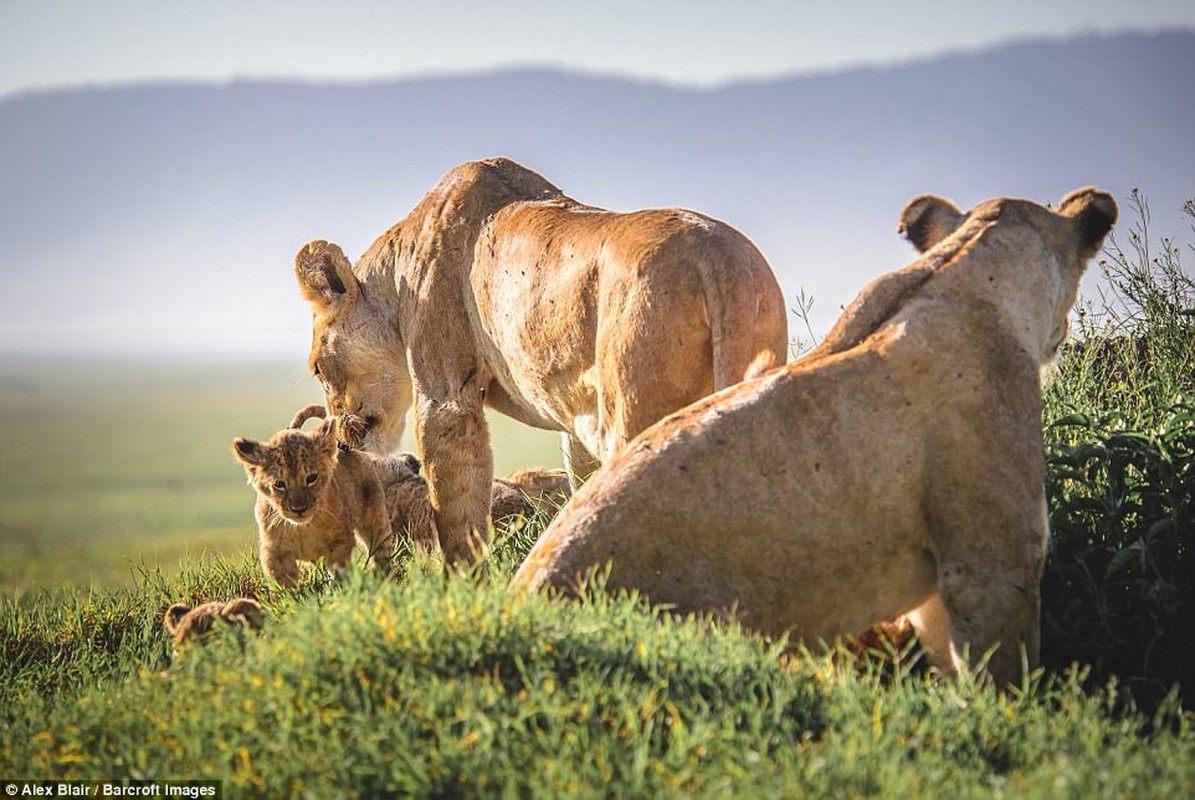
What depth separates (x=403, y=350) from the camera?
27.9ft

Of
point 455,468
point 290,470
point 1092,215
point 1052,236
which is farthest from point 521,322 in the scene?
point 1092,215

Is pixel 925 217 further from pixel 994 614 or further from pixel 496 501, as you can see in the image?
pixel 496 501

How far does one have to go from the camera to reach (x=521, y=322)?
6895 millimetres

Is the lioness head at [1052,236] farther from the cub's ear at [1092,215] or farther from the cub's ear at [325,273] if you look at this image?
the cub's ear at [325,273]

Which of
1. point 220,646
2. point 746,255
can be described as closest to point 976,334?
point 746,255

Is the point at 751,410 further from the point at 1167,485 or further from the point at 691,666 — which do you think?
the point at 1167,485

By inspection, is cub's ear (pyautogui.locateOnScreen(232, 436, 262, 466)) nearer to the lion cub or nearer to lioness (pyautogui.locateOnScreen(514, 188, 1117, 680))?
the lion cub

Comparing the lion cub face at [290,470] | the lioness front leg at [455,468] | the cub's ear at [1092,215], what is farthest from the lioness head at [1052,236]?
the lion cub face at [290,470]

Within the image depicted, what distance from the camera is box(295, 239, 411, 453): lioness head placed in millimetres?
8531

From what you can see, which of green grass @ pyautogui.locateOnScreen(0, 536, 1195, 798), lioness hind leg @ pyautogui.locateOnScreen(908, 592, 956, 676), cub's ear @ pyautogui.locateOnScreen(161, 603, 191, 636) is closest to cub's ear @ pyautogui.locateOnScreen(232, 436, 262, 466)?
cub's ear @ pyautogui.locateOnScreen(161, 603, 191, 636)

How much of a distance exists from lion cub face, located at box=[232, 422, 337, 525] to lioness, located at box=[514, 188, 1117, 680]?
2.49 m

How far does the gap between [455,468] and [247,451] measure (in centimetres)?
123

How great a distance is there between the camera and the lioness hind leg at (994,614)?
452 cm

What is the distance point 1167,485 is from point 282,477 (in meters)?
4.19
